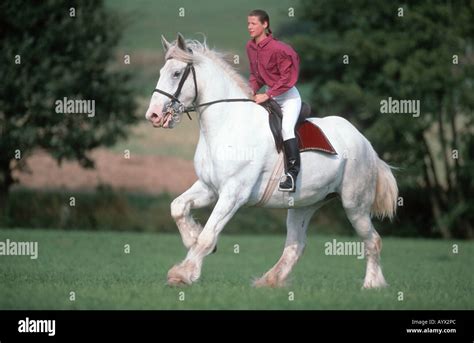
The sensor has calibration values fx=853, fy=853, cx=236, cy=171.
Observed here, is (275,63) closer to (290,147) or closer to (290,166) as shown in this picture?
(290,147)

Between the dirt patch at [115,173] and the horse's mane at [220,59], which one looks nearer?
the horse's mane at [220,59]

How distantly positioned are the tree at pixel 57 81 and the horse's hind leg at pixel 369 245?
13358 mm

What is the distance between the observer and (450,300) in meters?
9.52

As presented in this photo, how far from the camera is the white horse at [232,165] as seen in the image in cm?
923

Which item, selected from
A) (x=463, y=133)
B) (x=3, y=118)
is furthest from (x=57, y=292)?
(x=463, y=133)

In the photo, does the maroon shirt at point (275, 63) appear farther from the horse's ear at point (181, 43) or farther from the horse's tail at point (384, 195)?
the horse's tail at point (384, 195)

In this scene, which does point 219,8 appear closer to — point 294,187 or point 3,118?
point 3,118

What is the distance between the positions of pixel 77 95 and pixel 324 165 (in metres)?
14.5

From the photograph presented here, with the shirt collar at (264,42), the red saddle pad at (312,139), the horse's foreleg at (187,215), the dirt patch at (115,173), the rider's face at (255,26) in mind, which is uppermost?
the rider's face at (255,26)

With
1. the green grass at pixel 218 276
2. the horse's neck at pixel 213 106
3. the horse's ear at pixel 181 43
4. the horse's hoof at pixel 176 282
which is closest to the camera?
the green grass at pixel 218 276

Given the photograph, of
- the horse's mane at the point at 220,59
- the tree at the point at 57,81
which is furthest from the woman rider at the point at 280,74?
the tree at the point at 57,81

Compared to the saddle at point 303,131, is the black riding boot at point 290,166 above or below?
below

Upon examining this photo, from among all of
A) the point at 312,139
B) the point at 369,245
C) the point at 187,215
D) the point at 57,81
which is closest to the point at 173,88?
the point at 187,215

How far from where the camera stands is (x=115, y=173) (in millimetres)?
24734
